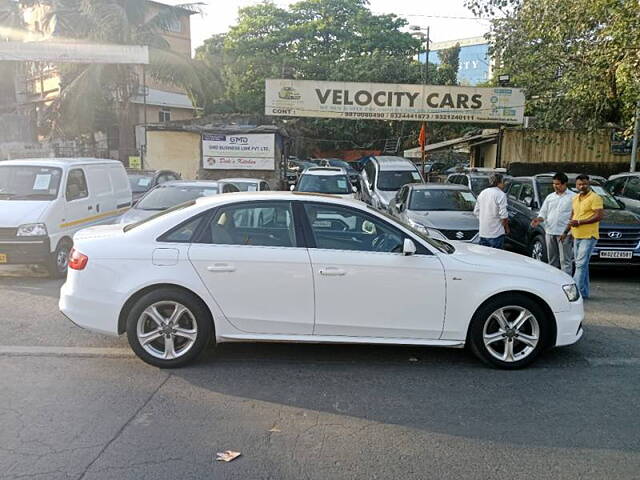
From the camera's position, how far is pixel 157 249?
447cm

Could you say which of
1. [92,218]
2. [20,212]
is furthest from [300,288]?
[92,218]

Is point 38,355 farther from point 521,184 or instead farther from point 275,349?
point 521,184

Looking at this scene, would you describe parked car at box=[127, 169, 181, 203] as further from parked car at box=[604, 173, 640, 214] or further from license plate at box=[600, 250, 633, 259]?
parked car at box=[604, 173, 640, 214]

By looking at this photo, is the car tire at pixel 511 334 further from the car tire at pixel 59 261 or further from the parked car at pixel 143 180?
the parked car at pixel 143 180

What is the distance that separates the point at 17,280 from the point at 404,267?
6.15 metres

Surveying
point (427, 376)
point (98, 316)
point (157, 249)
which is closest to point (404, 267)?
point (427, 376)

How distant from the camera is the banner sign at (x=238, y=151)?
18.3 meters

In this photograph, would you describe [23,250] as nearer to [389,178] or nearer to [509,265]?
[509,265]

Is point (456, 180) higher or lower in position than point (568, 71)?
lower

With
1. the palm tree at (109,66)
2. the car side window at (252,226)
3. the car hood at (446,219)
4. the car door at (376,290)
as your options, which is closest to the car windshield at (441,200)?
the car hood at (446,219)

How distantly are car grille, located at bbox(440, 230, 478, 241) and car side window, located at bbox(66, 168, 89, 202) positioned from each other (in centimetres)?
610

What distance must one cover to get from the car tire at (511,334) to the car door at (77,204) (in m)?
6.41

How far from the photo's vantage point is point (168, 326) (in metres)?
4.48

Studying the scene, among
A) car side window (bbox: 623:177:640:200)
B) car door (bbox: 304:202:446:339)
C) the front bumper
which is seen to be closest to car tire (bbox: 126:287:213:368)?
car door (bbox: 304:202:446:339)
